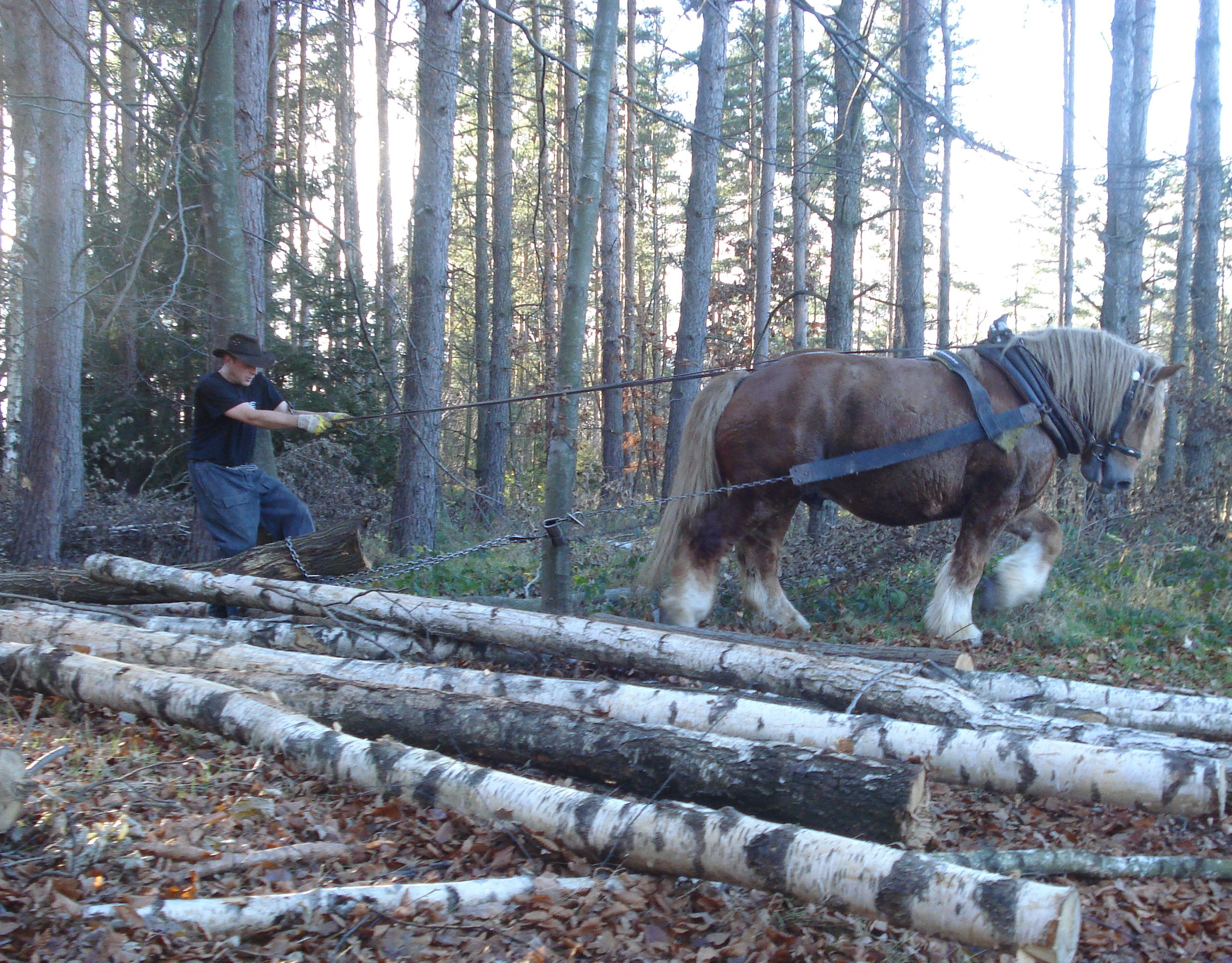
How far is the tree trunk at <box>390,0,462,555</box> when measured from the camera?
9641 millimetres

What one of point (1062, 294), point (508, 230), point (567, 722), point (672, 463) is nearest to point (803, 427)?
point (567, 722)

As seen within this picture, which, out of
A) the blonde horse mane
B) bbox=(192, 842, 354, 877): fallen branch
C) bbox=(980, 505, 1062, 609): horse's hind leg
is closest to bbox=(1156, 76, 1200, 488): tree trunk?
the blonde horse mane

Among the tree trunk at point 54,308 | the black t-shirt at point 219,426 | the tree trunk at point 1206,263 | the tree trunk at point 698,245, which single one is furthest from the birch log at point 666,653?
the tree trunk at point 1206,263

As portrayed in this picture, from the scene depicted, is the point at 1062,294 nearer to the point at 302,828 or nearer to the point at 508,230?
the point at 508,230

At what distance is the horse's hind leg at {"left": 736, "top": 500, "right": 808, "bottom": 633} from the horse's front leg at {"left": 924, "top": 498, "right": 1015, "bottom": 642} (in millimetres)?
925

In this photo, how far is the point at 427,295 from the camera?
991 centimetres

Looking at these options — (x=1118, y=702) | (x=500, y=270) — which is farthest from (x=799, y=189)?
(x=1118, y=702)

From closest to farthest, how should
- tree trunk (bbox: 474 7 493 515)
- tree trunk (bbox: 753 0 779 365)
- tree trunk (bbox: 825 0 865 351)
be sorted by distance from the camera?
1. tree trunk (bbox: 825 0 865 351)
2. tree trunk (bbox: 753 0 779 365)
3. tree trunk (bbox: 474 7 493 515)

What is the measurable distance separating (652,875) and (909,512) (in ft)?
12.9

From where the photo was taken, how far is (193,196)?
12.1 metres

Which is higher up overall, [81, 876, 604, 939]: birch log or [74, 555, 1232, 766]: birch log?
[74, 555, 1232, 766]: birch log

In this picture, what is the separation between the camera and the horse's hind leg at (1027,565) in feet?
21.8

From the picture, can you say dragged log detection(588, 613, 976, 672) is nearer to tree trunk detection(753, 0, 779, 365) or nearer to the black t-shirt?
the black t-shirt

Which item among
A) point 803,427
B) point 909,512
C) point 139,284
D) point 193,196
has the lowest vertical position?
point 909,512
